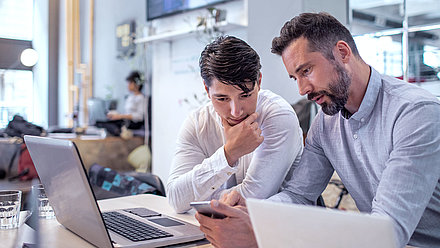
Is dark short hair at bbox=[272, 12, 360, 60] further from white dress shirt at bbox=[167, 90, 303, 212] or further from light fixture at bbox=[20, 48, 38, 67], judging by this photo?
light fixture at bbox=[20, 48, 38, 67]

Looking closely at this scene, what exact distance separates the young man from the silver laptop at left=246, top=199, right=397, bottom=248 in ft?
2.59

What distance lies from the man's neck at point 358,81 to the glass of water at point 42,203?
1062 mm

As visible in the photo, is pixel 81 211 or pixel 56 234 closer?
pixel 81 211

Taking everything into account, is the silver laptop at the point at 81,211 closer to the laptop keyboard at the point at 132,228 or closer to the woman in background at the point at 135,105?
the laptop keyboard at the point at 132,228

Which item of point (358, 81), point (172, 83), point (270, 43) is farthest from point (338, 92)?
point (172, 83)

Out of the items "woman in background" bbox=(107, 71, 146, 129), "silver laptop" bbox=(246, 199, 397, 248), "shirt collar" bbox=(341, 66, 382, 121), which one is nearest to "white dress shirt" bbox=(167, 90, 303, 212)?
"shirt collar" bbox=(341, 66, 382, 121)

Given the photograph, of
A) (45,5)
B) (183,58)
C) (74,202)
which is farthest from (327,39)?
(45,5)

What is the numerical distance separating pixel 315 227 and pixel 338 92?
0.76 meters

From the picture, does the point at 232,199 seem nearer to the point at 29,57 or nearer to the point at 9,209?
the point at 9,209

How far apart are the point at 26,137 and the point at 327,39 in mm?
929

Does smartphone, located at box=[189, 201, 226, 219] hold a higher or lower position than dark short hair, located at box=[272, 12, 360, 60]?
lower

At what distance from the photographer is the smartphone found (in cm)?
108

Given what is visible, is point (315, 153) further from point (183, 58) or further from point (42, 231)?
point (183, 58)

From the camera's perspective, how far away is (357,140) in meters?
1.42
